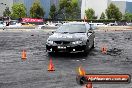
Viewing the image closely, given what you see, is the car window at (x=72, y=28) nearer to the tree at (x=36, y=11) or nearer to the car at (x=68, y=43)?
the car at (x=68, y=43)

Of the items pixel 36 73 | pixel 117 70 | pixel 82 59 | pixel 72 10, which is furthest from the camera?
pixel 72 10

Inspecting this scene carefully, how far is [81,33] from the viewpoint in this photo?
58.1ft

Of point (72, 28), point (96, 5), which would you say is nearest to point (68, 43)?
point (72, 28)

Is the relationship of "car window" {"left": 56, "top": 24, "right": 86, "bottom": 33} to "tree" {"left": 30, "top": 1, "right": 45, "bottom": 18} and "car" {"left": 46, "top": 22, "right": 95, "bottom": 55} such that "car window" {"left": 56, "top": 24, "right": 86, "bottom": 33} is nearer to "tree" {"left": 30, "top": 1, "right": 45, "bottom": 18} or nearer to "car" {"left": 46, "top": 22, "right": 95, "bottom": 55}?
"car" {"left": 46, "top": 22, "right": 95, "bottom": 55}

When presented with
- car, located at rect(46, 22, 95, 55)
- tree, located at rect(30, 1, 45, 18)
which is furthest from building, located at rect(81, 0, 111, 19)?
car, located at rect(46, 22, 95, 55)

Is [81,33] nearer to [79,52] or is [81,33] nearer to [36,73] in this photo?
[79,52]

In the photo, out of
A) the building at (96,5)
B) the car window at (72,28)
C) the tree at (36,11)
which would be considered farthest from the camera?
the building at (96,5)

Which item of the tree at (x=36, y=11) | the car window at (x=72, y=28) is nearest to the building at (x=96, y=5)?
the tree at (x=36, y=11)

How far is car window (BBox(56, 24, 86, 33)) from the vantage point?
59.4 feet

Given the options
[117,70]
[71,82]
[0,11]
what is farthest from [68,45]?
[0,11]

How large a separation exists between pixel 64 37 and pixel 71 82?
22.6ft

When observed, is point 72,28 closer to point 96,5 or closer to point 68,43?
point 68,43

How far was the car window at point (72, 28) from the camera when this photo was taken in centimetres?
1811

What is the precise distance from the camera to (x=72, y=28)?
18594mm
